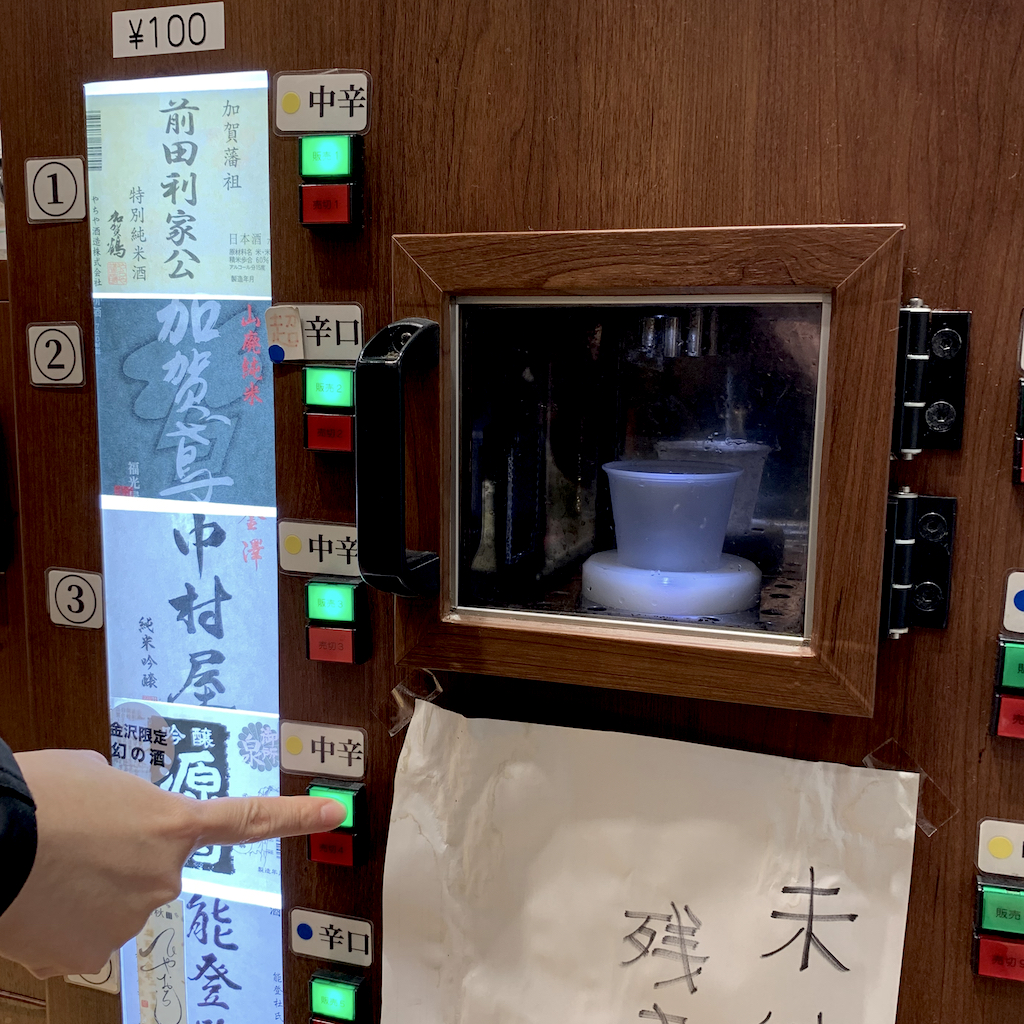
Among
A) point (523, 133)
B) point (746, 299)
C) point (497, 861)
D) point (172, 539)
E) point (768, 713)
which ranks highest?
point (523, 133)

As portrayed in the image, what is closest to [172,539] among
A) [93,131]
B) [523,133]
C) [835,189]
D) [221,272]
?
[221,272]

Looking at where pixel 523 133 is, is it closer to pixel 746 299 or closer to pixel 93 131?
pixel 746 299

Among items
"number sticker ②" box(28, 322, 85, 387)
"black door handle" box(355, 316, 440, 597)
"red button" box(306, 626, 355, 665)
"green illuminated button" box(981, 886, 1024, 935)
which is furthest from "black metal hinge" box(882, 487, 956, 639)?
"number sticker ②" box(28, 322, 85, 387)

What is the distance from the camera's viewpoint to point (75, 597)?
106 cm

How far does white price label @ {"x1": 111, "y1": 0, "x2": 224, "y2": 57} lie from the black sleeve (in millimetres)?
691

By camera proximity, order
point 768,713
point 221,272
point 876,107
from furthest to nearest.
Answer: point 221,272 → point 768,713 → point 876,107

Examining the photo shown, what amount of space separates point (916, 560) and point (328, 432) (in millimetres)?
557

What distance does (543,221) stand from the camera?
850 mm

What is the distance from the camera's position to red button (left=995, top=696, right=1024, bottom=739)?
794mm

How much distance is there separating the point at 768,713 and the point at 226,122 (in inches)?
31.0

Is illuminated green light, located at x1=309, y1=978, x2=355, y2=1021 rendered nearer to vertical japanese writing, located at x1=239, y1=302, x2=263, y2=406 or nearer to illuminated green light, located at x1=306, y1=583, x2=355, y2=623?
illuminated green light, located at x1=306, y1=583, x2=355, y2=623

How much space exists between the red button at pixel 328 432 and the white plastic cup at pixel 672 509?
10.2 inches

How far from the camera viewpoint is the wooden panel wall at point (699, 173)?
754 mm

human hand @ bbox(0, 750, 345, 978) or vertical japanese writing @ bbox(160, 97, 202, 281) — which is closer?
human hand @ bbox(0, 750, 345, 978)
